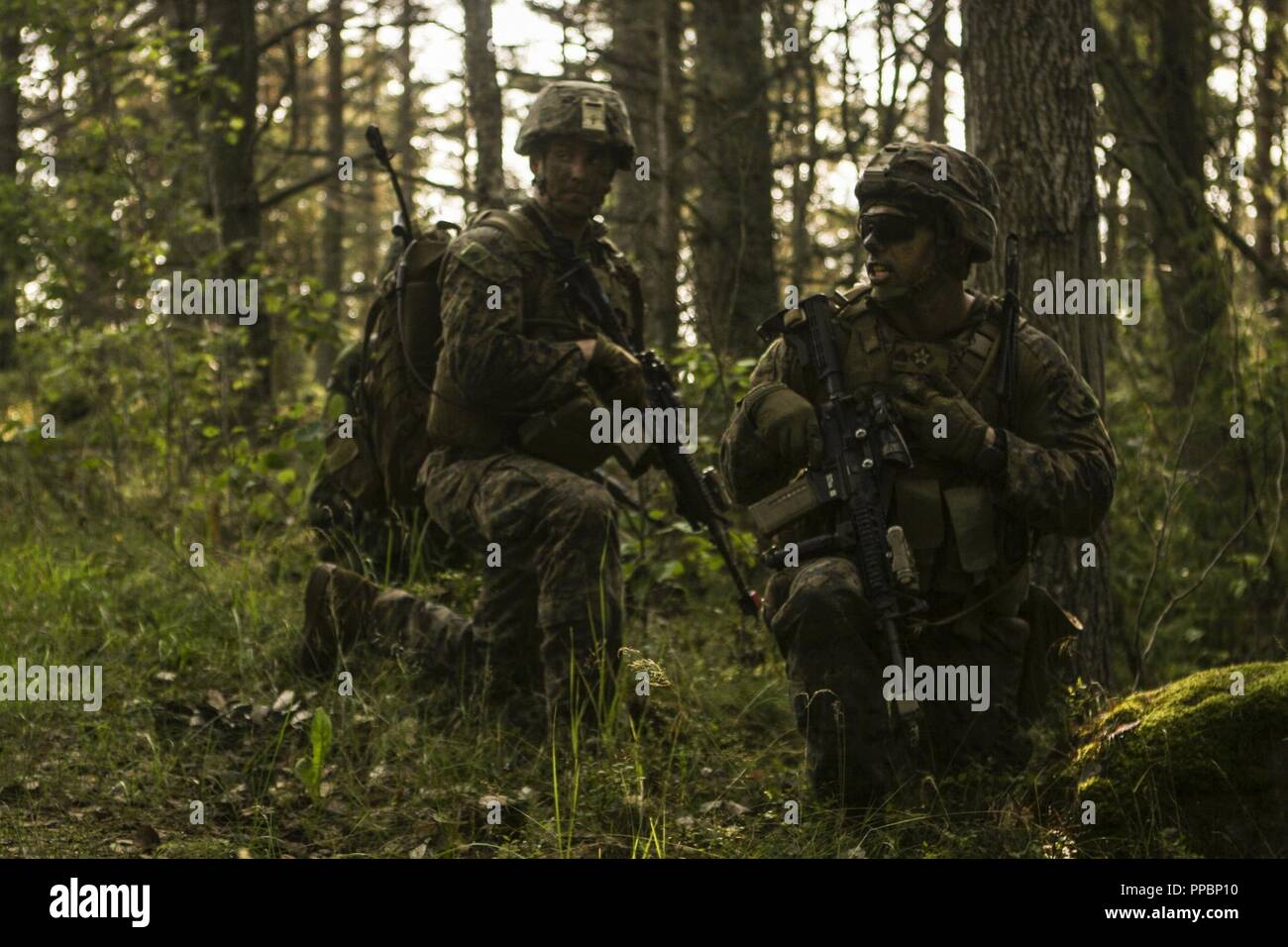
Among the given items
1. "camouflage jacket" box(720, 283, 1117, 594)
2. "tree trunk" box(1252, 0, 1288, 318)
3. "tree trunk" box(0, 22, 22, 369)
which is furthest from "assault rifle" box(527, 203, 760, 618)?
"tree trunk" box(0, 22, 22, 369)

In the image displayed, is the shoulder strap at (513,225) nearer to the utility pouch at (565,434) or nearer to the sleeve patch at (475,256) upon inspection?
the sleeve patch at (475,256)

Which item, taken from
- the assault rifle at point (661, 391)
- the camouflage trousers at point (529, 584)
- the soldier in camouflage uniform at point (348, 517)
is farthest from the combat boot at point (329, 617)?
the assault rifle at point (661, 391)

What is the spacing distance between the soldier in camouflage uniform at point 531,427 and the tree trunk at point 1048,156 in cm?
145

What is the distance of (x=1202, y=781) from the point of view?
420 centimetres

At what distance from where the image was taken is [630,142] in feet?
18.9

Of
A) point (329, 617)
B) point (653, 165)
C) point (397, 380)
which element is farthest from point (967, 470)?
point (653, 165)

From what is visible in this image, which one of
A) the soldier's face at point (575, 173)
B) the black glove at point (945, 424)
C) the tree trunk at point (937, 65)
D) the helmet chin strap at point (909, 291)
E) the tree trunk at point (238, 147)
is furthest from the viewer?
the tree trunk at point (238, 147)

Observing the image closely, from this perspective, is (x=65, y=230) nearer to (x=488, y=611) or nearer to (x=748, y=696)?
(x=488, y=611)

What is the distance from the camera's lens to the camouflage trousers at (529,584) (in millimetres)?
5309

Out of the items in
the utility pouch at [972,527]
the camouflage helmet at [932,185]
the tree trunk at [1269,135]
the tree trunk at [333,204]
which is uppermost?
the tree trunk at [333,204]

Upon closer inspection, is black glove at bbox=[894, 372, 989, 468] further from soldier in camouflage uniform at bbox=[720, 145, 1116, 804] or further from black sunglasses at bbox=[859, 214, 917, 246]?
black sunglasses at bbox=[859, 214, 917, 246]

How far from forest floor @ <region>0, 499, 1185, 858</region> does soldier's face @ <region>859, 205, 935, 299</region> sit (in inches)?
60.0

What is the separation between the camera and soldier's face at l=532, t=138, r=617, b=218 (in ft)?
18.7

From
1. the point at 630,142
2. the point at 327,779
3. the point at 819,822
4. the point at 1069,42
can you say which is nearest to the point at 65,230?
the point at 630,142
